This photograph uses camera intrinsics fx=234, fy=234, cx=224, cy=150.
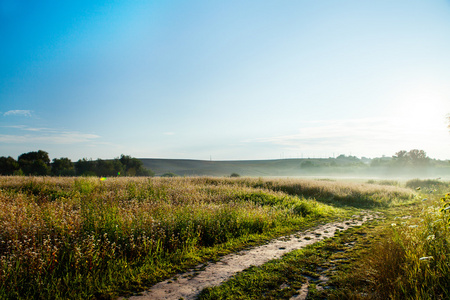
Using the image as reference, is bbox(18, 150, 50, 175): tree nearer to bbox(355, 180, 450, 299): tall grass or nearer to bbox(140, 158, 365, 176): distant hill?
bbox(140, 158, 365, 176): distant hill

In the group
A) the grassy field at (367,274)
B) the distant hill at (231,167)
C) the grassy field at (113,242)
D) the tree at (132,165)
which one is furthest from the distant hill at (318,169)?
the grassy field at (367,274)

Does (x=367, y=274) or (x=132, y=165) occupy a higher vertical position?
(x=132, y=165)

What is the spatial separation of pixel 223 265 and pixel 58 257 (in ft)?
11.3

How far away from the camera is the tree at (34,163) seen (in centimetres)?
4103

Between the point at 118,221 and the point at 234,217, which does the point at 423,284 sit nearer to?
the point at 234,217

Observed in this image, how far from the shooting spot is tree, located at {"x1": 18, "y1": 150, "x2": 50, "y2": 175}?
41031mm

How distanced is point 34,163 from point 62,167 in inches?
172

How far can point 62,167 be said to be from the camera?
4469 centimetres

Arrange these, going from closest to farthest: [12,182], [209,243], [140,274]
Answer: [140,274], [209,243], [12,182]

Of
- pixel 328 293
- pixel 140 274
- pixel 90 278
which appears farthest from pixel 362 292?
pixel 90 278

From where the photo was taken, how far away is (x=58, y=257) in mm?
4824

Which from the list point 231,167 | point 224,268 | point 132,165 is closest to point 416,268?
point 224,268

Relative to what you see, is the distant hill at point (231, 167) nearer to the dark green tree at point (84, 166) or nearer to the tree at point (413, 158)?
the tree at point (413, 158)

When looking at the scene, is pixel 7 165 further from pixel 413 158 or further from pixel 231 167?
pixel 413 158
